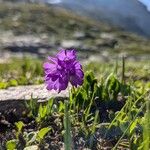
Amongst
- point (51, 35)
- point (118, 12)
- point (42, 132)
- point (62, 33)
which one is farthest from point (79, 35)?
point (42, 132)

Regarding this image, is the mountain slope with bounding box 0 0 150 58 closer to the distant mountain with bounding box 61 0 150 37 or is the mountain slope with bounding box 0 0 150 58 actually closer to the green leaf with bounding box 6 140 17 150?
the distant mountain with bounding box 61 0 150 37

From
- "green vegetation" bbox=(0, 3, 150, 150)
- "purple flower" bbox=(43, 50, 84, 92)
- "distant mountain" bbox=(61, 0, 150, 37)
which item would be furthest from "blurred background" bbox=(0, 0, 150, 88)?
"purple flower" bbox=(43, 50, 84, 92)

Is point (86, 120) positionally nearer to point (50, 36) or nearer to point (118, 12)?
point (50, 36)

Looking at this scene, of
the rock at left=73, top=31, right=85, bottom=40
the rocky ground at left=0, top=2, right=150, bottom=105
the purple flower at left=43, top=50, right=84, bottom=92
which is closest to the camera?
the purple flower at left=43, top=50, right=84, bottom=92

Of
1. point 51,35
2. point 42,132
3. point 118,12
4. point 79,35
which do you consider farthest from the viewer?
point 118,12

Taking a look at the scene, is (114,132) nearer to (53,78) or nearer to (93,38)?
(53,78)
